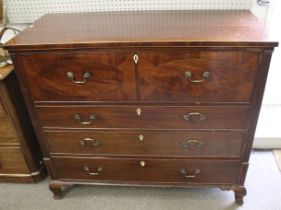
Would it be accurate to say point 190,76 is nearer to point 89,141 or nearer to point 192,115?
point 192,115

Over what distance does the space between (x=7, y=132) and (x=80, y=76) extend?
64cm

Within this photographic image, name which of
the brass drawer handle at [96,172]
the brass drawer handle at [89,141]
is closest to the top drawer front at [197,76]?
the brass drawer handle at [89,141]

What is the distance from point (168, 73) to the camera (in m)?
1.08

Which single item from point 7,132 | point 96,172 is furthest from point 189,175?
point 7,132

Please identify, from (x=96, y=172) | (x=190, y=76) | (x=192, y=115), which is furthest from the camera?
(x=96, y=172)

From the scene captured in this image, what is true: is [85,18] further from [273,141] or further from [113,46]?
[273,141]

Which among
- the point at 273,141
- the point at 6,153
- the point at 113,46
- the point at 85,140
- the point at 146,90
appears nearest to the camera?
the point at 113,46

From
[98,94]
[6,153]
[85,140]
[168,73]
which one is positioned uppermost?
[168,73]

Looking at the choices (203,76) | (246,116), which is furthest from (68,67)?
(246,116)

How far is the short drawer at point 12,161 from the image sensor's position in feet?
5.06

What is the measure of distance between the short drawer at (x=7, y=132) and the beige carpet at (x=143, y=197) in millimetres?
336

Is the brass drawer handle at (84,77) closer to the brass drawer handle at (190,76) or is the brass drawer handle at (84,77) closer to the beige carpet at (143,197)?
the brass drawer handle at (190,76)

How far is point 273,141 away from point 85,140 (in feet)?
4.03

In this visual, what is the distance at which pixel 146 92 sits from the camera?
3.74 ft
